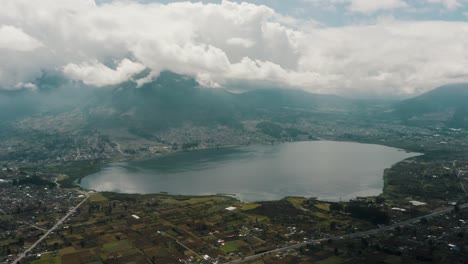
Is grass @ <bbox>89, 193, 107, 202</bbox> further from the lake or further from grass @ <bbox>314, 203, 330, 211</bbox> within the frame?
grass @ <bbox>314, 203, 330, 211</bbox>

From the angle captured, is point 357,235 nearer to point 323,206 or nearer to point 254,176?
point 323,206

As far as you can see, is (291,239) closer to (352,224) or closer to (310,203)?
(352,224)

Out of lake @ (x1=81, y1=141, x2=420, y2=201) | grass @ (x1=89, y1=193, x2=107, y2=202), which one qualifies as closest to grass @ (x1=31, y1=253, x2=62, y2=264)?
grass @ (x1=89, y1=193, x2=107, y2=202)

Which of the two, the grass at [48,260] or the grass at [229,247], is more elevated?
the grass at [229,247]

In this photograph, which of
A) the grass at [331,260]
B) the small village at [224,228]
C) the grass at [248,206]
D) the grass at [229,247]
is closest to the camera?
the grass at [331,260]

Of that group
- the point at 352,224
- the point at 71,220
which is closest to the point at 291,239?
the point at 352,224

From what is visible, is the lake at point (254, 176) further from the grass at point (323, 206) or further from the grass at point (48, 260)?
the grass at point (48, 260)

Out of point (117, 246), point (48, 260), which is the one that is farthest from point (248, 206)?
point (48, 260)

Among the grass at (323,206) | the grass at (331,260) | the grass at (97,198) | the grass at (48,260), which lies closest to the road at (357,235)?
the grass at (331,260)
